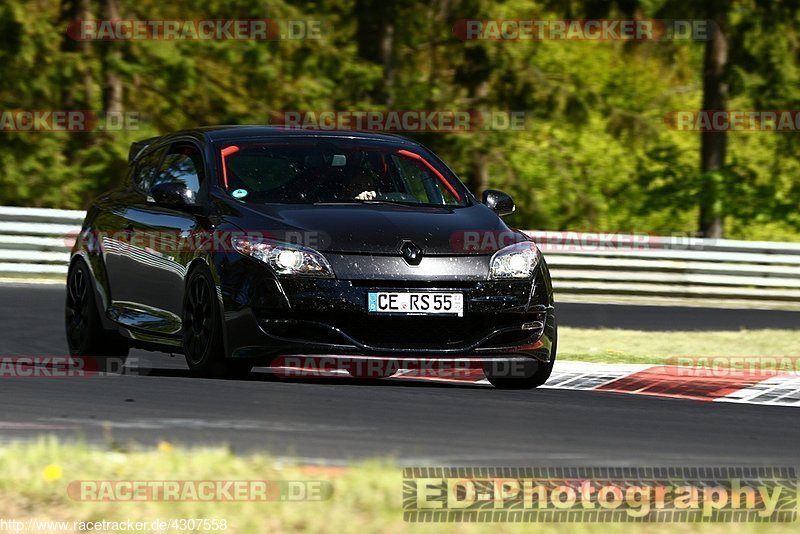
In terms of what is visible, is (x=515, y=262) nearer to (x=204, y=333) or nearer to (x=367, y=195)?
(x=367, y=195)

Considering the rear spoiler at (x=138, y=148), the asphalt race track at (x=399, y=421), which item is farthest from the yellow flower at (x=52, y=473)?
the rear spoiler at (x=138, y=148)

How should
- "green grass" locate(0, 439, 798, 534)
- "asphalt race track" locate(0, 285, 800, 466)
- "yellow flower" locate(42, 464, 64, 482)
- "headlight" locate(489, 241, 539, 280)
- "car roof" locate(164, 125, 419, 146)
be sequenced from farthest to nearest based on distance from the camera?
"car roof" locate(164, 125, 419, 146) → "headlight" locate(489, 241, 539, 280) → "asphalt race track" locate(0, 285, 800, 466) → "yellow flower" locate(42, 464, 64, 482) → "green grass" locate(0, 439, 798, 534)

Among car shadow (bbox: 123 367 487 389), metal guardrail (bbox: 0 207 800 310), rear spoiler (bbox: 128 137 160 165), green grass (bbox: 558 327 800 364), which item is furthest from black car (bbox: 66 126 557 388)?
metal guardrail (bbox: 0 207 800 310)

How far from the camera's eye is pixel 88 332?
1114cm

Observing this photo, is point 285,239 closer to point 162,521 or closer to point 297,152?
point 297,152

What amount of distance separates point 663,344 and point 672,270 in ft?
22.0

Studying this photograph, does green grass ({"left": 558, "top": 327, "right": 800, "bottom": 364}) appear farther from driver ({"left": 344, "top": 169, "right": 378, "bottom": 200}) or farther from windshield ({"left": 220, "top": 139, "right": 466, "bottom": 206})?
driver ({"left": 344, "top": 169, "right": 378, "bottom": 200})

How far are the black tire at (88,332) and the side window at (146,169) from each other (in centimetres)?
69

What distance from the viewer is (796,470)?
6867mm

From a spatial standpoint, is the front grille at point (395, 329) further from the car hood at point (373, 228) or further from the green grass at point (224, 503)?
the green grass at point (224, 503)

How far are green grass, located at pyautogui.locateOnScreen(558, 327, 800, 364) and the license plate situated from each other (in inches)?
126

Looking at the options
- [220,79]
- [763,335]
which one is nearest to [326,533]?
[763,335]

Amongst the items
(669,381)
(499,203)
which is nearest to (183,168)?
(499,203)

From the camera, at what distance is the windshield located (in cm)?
998
